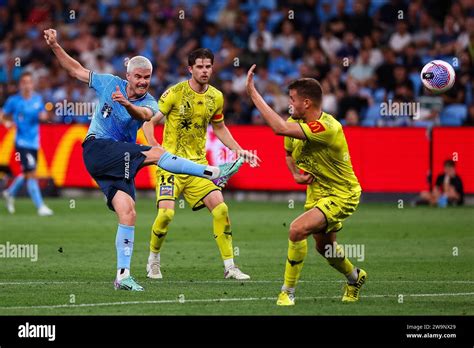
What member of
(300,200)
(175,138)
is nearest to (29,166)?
(300,200)

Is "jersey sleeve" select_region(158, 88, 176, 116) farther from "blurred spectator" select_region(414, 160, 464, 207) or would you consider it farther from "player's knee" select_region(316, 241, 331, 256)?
"blurred spectator" select_region(414, 160, 464, 207)

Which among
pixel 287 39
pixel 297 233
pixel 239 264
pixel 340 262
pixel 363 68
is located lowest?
pixel 239 264

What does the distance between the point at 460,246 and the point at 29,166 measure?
31.7ft

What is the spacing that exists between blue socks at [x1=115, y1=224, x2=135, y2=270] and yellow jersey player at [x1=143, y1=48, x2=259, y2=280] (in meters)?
1.55

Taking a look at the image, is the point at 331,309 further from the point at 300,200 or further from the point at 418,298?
the point at 300,200

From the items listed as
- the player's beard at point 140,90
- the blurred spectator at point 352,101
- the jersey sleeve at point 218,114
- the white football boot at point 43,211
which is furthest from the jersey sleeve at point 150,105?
the blurred spectator at point 352,101

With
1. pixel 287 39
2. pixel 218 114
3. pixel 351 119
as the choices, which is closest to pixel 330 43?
pixel 287 39

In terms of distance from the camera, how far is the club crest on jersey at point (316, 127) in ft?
35.2

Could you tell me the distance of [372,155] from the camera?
24125mm

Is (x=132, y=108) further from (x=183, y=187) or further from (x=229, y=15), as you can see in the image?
(x=229, y=15)

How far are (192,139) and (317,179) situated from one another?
304 cm

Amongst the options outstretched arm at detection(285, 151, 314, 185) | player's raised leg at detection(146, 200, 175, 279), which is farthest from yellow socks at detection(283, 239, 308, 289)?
player's raised leg at detection(146, 200, 175, 279)

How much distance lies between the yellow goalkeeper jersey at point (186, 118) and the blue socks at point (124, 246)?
207 cm
